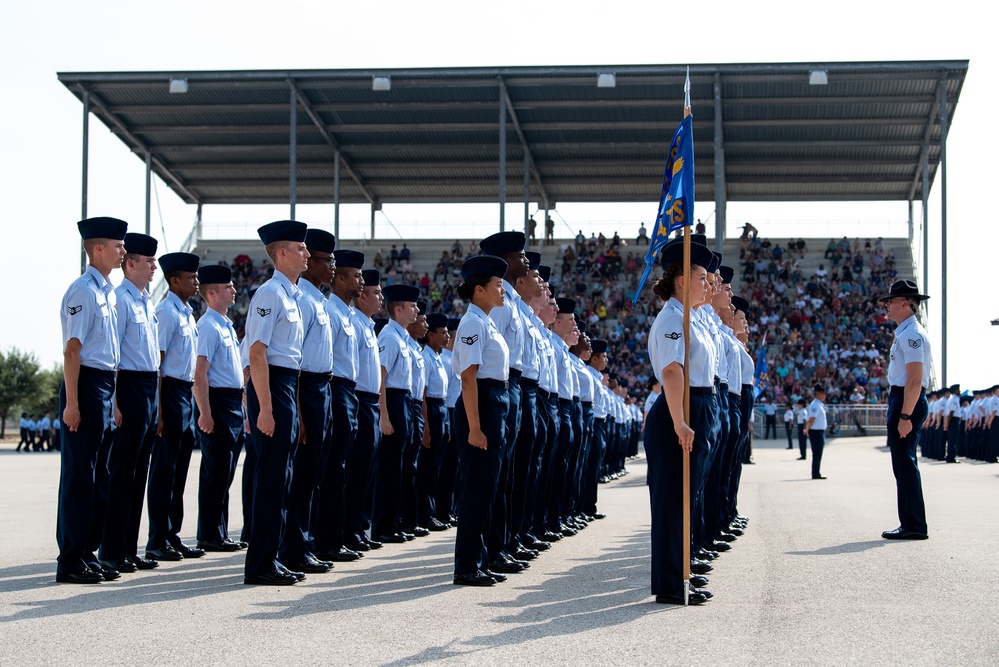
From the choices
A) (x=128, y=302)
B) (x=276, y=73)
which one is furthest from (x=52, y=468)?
(x=128, y=302)

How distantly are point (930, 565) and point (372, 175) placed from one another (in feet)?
121

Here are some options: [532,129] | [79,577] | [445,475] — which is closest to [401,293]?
[445,475]

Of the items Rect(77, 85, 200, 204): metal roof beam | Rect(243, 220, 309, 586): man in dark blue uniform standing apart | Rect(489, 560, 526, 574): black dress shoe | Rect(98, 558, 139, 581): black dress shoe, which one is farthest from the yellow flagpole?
Rect(77, 85, 200, 204): metal roof beam

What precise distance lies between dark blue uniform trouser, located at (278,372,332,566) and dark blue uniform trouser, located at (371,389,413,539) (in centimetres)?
Result: 203

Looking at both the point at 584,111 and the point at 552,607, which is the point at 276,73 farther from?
the point at 552,607

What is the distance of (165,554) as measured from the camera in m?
8.37

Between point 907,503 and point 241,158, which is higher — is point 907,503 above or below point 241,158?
below

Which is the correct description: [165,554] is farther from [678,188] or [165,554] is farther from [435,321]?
A: [435,321]

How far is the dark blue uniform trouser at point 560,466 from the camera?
10.1m

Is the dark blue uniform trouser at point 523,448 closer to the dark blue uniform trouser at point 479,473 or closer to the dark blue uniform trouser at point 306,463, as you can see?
the dark blue uniform trouser at point 479,473

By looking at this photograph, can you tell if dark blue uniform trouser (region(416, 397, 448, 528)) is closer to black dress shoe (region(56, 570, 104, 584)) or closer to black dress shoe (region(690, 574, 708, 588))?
black dress shoe (region(56, 570, 104, 584))

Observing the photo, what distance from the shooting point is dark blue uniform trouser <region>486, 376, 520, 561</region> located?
759 centimetres

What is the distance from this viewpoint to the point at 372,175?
4316 centimetres

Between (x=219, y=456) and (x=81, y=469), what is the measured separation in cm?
188
